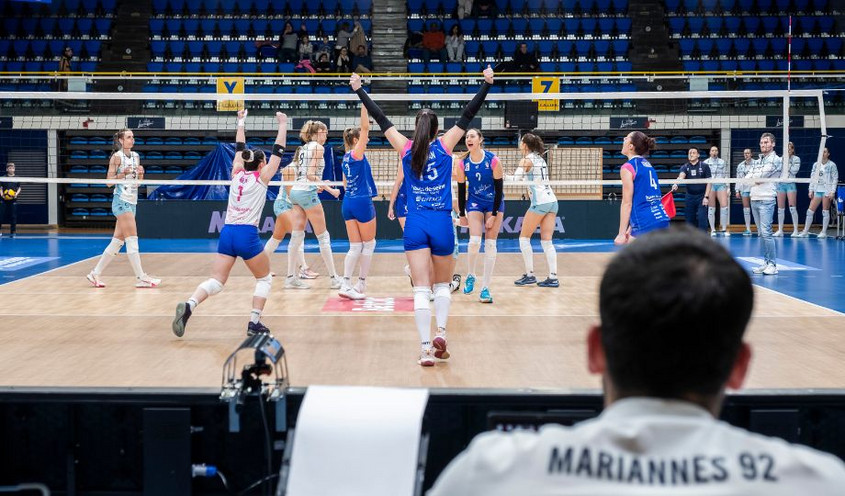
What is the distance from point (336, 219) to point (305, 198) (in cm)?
890

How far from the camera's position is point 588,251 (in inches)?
614

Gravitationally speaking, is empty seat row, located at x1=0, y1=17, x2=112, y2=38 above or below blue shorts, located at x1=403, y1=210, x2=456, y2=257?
above

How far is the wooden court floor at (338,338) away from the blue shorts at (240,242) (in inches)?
30.1

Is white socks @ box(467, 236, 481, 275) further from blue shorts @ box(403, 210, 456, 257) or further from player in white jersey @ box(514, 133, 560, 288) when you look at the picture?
blue shorts @ box(403, 210, 456, 257)

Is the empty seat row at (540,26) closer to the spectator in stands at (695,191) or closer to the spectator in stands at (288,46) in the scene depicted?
the spectator in stands at (288,46)

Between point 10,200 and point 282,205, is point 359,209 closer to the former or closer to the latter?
point 282,205

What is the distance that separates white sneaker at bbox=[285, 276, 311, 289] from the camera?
10406 millimetres

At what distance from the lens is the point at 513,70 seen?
21781 mm

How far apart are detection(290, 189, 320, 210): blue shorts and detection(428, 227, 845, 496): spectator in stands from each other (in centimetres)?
895

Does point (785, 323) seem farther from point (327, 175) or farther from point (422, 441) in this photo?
point (327, 175)

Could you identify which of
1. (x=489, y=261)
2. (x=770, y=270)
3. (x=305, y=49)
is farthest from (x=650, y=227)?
(x=305, y=49)

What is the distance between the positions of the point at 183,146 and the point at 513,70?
9.25 m

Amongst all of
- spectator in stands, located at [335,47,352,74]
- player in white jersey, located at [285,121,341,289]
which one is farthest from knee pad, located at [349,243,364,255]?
spectator in stands, located at [335,47,352,74]

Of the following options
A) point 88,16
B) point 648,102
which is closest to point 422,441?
point 648,102
